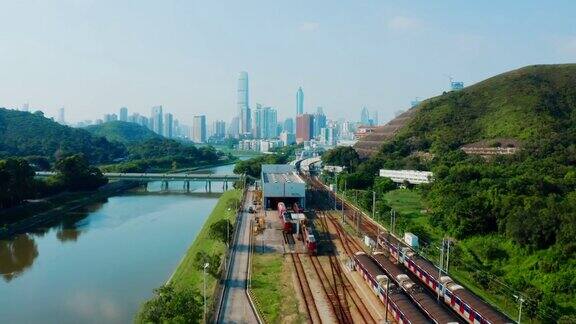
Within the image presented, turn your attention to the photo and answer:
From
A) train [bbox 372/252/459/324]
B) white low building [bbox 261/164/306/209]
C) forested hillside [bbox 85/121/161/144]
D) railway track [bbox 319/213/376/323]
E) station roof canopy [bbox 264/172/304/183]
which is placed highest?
forested hillside [bbox 85/121/161/144]

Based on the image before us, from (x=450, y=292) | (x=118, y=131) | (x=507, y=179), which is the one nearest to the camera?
(x=450, y=292)

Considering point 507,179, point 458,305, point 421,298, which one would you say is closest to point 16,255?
point 421,298

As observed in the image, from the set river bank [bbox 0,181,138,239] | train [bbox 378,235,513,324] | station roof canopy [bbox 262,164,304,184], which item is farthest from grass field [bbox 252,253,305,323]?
station roof canopy [bbox 262,164,304,184]

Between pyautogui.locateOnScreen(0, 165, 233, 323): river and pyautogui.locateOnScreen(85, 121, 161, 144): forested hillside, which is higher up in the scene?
pyautogui.locateOnScreen(85, 121, 161, 144): forested hillside

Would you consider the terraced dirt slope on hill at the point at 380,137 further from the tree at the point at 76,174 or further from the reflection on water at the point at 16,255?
the reflection on water at the point at 16,255

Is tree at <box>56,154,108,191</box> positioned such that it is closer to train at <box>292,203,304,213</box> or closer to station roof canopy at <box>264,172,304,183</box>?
station roof canopy at <box>264,172,304,183</box>

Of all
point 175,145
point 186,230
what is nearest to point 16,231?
point 186,230

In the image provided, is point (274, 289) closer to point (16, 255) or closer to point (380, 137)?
point (16, 255)
